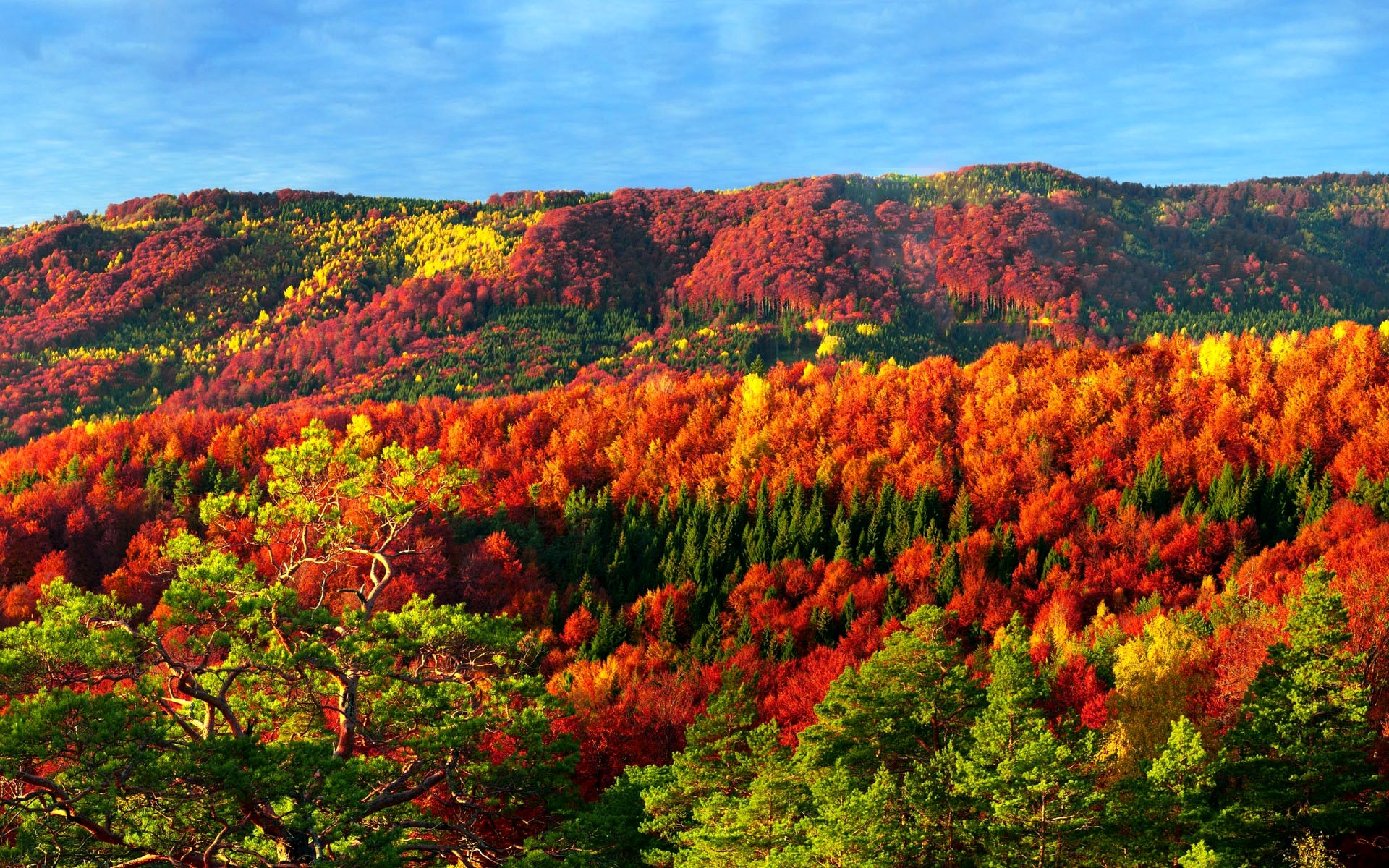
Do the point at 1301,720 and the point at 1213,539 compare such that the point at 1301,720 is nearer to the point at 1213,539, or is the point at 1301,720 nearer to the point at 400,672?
the point at 400,672

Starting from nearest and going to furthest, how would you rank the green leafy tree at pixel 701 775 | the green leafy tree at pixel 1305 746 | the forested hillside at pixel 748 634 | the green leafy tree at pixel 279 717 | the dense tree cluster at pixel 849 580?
the green leafy tree at pixel 279 717
the forested hillside at pixel 748 634
the dense tree cluster at pixel 849 580
the green leafy tree at pixel 701 775
the green leafy tree at pixel 1305 746

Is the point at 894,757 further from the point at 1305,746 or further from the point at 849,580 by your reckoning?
the point at 849,580

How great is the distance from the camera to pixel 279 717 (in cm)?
3244

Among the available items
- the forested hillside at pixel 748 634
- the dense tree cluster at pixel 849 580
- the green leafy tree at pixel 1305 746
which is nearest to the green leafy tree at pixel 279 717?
the forested hillside at pixel 748 634

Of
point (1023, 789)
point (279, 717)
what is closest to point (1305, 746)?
point (1023, 789)

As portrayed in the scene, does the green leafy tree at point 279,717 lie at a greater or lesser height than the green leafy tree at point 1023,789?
greater

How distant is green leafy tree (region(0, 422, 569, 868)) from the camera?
81.7 feet

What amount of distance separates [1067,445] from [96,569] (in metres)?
132

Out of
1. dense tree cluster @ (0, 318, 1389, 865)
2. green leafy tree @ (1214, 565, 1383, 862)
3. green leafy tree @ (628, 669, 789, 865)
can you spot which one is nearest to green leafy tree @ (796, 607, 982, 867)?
dense tree cluster @ (0, 318, 1389, 865)

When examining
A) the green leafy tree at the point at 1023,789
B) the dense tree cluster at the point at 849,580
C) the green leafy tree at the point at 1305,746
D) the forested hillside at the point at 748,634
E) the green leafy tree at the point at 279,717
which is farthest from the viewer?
the green leafy tree at the point at 1305,746

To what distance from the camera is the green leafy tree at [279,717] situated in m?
24.9

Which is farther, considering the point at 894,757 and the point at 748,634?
the point at 748,634

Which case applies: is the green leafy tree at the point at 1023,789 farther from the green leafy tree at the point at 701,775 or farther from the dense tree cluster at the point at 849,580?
the green leafy tree at the point at 701,775

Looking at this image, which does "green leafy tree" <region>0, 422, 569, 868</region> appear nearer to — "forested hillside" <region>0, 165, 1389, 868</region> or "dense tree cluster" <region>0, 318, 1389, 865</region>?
"forested hillside" <region>0, 165, 1389, 868</region>
